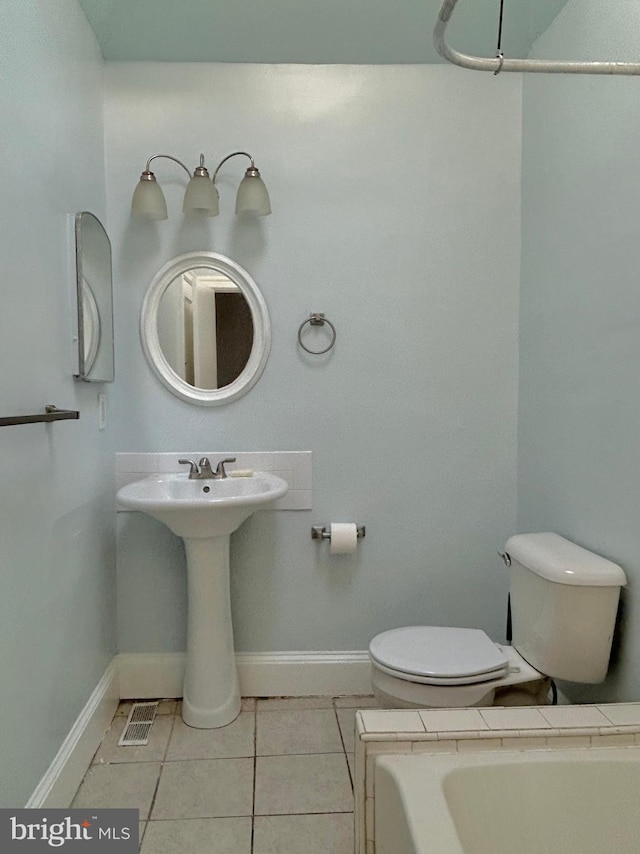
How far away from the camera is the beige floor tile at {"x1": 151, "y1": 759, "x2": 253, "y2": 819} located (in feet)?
5.70

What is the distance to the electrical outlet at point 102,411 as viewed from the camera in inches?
85.0

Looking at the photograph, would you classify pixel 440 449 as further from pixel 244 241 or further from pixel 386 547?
pixel 244 241

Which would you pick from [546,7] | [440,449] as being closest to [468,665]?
[440,449]

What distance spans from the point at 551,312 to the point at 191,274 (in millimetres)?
1320

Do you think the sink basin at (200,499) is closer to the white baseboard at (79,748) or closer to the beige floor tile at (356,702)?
the white baseboard at (79,748)

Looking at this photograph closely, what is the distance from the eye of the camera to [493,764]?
1.24 metres

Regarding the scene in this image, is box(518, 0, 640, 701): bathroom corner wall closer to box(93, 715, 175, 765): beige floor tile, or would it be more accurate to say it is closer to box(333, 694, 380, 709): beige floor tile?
box(333, 694, 380, 709): beige floor tile

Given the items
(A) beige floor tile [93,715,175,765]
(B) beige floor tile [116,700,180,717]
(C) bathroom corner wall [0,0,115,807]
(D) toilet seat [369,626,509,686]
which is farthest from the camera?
(B) beige floor tile [116,700,180,717]

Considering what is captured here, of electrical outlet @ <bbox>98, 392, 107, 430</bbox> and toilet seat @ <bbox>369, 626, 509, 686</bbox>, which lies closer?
toilet seat @ <bbox>369, 626, 509, 686</bbox>

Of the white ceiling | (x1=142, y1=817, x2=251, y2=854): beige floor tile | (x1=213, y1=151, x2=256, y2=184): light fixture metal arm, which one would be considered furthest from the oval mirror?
(x1=142, y1=817, x2=251, y2=854): beige floor tile

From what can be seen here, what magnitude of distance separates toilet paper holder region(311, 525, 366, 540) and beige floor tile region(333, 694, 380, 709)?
2.08 ft

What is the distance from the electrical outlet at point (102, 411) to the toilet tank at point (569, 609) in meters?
1.50

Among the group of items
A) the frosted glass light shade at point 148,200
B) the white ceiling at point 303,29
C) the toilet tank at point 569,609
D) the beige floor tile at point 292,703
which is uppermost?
the white ceiling at point 303,29

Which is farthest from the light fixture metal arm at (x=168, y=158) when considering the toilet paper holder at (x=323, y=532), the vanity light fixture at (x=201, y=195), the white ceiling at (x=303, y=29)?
the toilet paper holder at (x=323, y=532)
